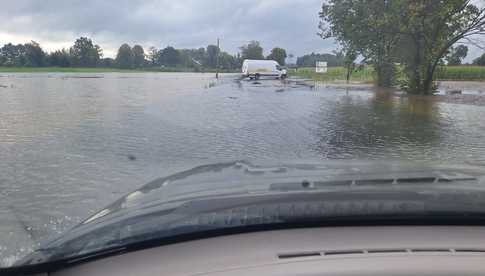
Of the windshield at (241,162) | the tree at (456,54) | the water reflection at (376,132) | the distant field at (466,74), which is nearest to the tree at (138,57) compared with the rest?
the distant field at (466,74)

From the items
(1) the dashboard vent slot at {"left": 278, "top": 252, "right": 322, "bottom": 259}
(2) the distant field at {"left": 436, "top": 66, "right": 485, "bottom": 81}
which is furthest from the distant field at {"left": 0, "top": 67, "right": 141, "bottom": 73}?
(1) the dashboard vent slot at {"left": 278, "top": 252, "right": 322, "bottom": 259}

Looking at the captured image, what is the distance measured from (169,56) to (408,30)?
70.1 meters

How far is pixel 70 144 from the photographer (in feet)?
28.5

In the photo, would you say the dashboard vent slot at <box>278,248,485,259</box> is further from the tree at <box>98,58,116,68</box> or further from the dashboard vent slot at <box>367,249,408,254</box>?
the tree at <box>98,58,116,68</box>

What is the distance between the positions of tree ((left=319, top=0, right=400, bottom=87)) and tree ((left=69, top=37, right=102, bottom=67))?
40.1m

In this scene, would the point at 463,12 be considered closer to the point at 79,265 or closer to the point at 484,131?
the point at 484,131

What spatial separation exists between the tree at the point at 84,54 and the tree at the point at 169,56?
19.6 meters

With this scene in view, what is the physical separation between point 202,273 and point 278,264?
0.20 meters

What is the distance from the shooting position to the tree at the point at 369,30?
26.0 meters

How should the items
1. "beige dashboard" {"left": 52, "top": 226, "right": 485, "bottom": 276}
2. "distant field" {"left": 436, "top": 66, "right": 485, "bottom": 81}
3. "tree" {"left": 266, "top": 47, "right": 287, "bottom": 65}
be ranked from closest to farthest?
"beige dashboard" {"left": 52, "top": 226, "right": 485, "bottom": 276} → "distant field" {"left": 436, "top": 66, "right": 485, "bottom": 81} → "tree" {"left": 266, "top": 47, "right": 287, "bottom": 65}

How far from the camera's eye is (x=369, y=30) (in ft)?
92.7

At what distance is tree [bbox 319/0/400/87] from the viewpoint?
85.3ft

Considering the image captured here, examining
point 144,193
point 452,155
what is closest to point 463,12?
point 452,155

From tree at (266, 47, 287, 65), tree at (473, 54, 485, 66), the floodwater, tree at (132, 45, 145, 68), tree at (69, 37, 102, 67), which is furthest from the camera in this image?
tree at (266, 47, 287, 65)
